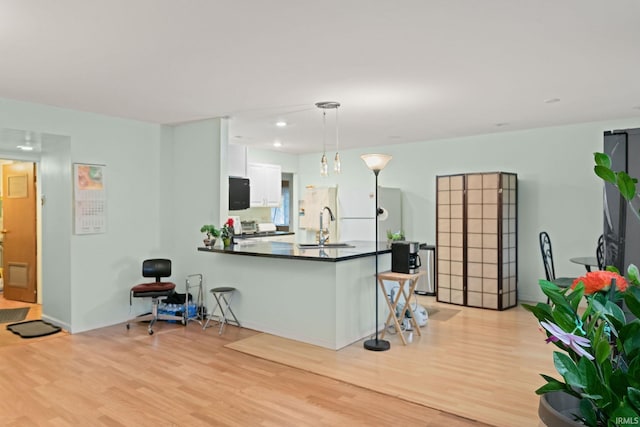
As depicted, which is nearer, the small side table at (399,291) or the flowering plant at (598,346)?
the flowering plant at (598,346)

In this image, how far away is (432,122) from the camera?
5.73 meters

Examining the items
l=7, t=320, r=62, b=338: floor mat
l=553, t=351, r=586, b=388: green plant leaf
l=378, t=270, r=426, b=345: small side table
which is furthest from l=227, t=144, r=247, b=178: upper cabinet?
l=553, t=351, r=586, b=388: green plant leaf

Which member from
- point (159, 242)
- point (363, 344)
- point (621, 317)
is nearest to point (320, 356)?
point (363, 344)

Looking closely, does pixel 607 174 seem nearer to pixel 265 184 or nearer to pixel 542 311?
pixel 542 311

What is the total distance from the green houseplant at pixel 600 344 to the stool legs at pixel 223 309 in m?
4.35

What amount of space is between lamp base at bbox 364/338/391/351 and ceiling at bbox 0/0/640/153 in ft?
8.13

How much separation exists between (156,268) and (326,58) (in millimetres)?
3424

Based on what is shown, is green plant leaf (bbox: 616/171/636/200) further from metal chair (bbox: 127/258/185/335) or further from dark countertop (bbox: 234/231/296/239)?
dark countertop (bbox: 234/231/296/239)

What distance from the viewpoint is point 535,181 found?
6.18 m

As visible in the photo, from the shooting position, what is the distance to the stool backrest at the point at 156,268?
17.4 ft

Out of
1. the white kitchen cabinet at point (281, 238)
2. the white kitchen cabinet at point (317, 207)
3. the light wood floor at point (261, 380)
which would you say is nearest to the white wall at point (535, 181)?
the white kitchen cabinet at point (317, 207)

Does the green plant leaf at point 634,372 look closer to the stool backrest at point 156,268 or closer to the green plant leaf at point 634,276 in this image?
the green plant leaf at point 634,276

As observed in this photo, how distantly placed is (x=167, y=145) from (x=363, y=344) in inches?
144

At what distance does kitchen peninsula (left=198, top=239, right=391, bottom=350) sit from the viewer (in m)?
4.32
